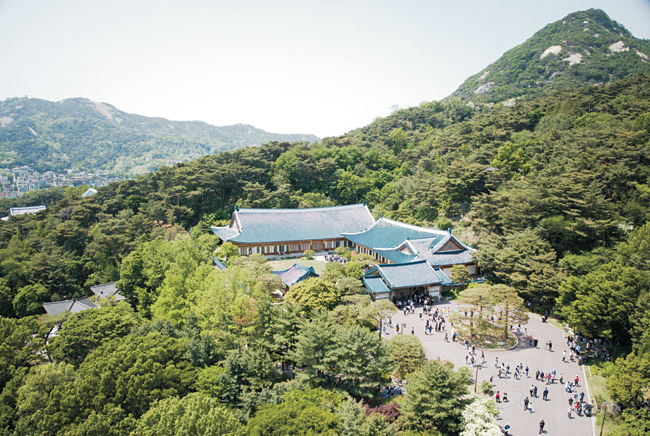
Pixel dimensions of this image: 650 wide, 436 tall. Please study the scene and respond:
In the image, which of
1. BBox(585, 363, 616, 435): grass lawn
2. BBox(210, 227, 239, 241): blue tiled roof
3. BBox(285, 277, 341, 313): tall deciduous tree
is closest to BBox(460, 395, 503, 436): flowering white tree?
BBox(585, 363, 616, 435): grass lawn

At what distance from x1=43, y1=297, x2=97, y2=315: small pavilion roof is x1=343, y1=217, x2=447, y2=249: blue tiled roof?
78.4 feet

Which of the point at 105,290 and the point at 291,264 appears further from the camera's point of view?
the point at 291,264

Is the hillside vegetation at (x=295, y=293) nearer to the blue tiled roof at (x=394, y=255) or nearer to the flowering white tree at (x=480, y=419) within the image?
the flowering white tree at (x=480, y=419)

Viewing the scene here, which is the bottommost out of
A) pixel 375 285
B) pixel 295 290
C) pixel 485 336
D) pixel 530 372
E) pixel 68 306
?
pixel 68 306

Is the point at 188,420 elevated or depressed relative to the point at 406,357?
elevated

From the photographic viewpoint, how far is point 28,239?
128 feet

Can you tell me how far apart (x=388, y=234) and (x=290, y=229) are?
9.94 metres

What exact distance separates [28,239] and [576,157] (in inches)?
2094

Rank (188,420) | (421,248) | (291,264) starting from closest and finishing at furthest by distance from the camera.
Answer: (188,420) → (421,248) → (291,264)

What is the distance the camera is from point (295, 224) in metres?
39.2

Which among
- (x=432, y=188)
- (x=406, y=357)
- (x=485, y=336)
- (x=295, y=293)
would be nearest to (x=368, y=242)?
(x=432, y=188)

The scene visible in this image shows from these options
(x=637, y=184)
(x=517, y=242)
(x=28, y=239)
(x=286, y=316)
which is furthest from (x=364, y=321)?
(x=28, y=239)

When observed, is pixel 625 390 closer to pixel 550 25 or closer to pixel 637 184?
pixel 637 184

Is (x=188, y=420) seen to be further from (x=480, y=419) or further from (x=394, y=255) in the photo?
(x=394, y=255)
